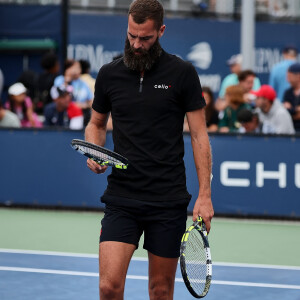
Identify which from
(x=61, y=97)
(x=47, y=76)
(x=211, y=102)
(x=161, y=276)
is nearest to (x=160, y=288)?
(x=161, y=276)

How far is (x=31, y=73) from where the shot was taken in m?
14.5

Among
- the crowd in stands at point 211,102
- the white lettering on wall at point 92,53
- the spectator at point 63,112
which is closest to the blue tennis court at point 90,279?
the crowd in stands at point 211,102

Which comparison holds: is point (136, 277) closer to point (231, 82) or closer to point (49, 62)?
point (49, 62)

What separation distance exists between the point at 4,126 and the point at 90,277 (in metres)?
4.25

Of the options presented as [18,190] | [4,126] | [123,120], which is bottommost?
[18,190]

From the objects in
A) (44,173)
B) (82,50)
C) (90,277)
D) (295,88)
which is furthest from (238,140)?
(82,50)

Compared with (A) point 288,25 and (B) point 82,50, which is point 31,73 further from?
(A) point 288,25

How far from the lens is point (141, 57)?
4984mm

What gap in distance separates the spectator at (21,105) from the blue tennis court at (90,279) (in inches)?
158

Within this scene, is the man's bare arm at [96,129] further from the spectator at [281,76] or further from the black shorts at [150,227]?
the spectator at [281,76]

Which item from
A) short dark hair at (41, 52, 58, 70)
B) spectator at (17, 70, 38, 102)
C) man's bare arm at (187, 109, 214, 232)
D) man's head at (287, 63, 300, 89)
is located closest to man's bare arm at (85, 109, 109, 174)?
man's bare arm at (187, 109, 214, 232)

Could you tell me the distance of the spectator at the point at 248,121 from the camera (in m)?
11.4

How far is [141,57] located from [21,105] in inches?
319

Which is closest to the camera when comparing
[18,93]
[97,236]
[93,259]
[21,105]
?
[93,259]
